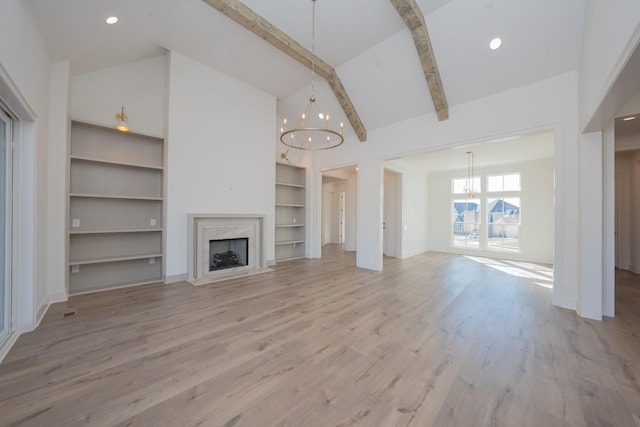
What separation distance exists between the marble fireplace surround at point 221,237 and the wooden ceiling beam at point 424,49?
411cm

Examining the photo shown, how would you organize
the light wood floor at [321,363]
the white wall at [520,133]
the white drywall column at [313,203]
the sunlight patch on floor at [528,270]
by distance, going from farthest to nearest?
the white drywall column at [313,203], the sunlight patch on floor at [528,270], the white wall at [520,133], the light wood floor at [321,363]

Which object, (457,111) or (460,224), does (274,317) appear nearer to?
(457,111)

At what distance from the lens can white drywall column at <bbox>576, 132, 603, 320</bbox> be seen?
2.90 meters

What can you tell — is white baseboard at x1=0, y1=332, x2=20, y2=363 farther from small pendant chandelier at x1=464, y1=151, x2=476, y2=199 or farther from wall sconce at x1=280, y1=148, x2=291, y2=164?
small pendant chandelier at x1=464, y1=151, x2=476, y2=199

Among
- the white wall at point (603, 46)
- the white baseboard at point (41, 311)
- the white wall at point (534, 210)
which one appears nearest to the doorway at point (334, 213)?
the white wall at point (534, 210)

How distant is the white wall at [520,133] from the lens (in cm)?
321

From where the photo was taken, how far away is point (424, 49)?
3.67 meters

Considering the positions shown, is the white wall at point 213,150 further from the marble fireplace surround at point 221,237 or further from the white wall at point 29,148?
the white wall at point 29,148

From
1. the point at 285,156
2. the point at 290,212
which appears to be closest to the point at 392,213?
the point at 290,212

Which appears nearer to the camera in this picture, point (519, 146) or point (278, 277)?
point (278, 277)

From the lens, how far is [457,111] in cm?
423

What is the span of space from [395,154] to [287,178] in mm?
3158

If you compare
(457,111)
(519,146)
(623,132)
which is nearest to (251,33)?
(457,111)

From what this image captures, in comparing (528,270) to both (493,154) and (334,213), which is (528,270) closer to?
(493,154)
